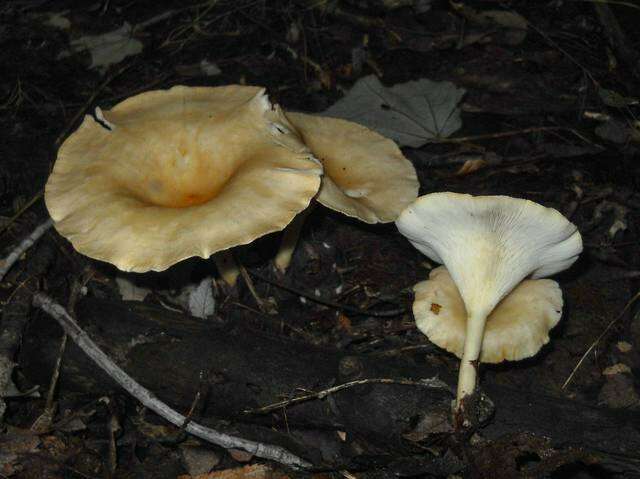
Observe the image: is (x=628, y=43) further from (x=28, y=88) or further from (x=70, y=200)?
(x=28, y=88)

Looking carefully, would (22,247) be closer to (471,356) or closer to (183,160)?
(183,160)

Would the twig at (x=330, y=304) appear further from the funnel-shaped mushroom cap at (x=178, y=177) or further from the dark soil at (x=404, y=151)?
the funnel-shaped mushroom cap at (x=178, y=177)

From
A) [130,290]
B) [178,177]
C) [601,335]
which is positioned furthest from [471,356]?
[130,290]

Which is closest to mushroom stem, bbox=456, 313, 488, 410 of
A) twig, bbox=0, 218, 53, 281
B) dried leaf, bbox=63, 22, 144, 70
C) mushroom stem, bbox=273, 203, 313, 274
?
mushroom stem, bbox=273, 203, 313, 274

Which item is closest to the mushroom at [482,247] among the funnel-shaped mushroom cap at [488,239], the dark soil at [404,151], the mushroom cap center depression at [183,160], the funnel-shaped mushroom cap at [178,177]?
the funnel-shaped mushroom cap at [488,239]

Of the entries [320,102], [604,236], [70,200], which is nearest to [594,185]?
[604,236]

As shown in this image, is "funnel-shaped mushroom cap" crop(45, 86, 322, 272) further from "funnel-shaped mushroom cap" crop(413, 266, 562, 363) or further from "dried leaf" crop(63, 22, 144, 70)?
"dried leaf" crop(63, 22, 144, 70)
